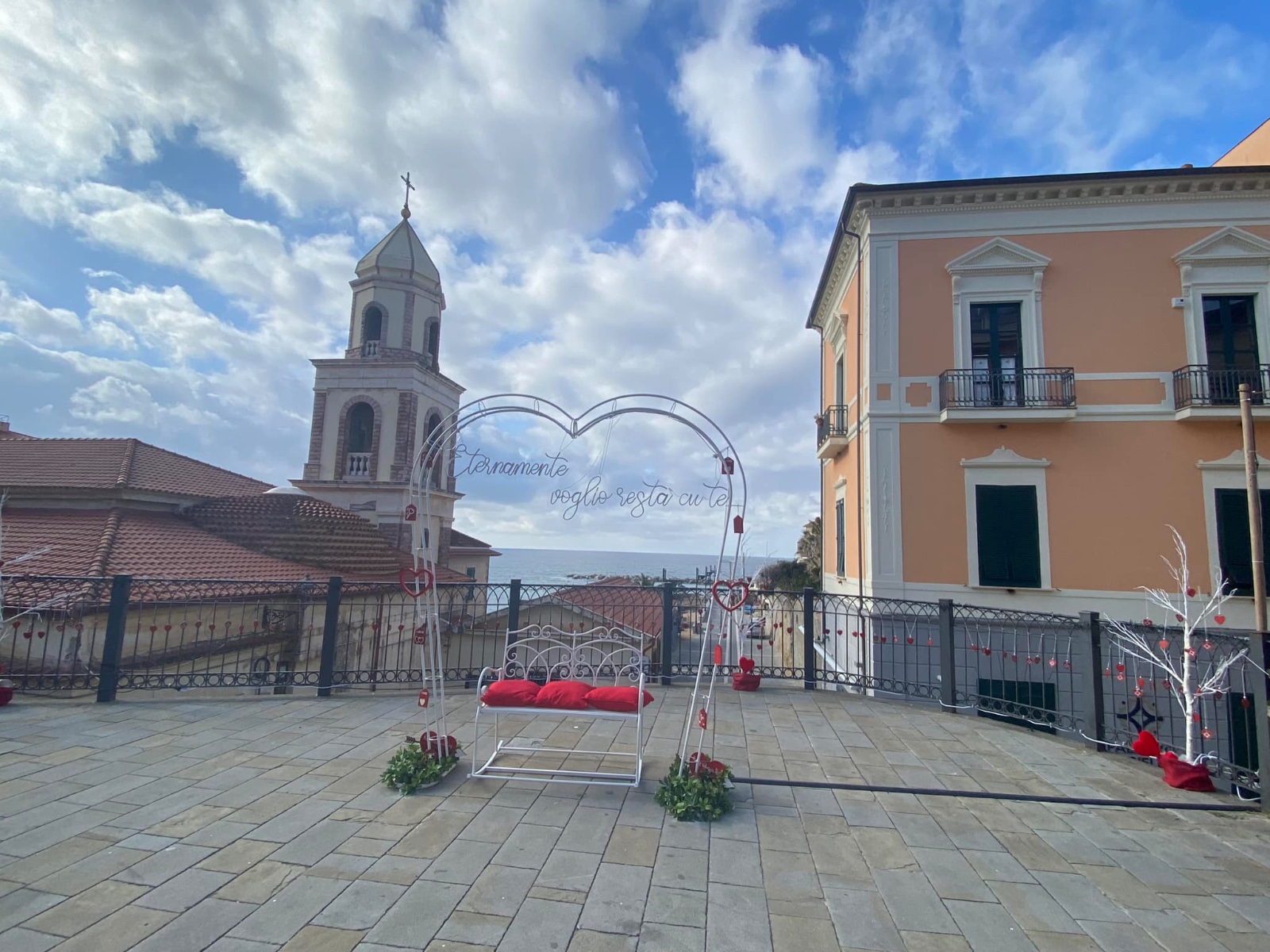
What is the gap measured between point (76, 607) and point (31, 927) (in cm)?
843

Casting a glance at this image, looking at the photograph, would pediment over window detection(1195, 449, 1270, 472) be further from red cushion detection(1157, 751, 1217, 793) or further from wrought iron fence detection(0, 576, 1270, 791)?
red cushion detection(1157, 751, 1217, 793)

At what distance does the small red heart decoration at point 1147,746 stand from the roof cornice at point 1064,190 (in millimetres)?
9610

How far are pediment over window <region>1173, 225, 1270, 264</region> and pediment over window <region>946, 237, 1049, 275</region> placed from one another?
99.2 inches

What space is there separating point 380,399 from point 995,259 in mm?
18915

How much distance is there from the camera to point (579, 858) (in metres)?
3.41

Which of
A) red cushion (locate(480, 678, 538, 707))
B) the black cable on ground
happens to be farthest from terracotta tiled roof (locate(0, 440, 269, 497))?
the black cable on ground

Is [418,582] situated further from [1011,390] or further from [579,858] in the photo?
[1011,390]

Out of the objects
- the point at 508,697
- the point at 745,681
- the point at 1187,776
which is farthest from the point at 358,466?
the point at 1187,776

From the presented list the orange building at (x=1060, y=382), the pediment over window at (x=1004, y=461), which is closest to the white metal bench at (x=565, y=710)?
the orange building at (x=1060, y=382)

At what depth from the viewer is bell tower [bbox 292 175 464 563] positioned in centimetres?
2103

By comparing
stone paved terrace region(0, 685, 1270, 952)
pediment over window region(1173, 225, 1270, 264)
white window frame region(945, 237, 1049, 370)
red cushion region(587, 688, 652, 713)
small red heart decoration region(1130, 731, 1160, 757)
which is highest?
pediment over window region(1173, 225, 1270, 264)

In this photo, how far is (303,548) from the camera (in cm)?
1592

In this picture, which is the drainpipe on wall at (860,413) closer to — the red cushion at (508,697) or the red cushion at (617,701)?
the red cushion at (617,701)

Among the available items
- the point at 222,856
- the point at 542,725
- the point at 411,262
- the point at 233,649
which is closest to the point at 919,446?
the point at 542,725
